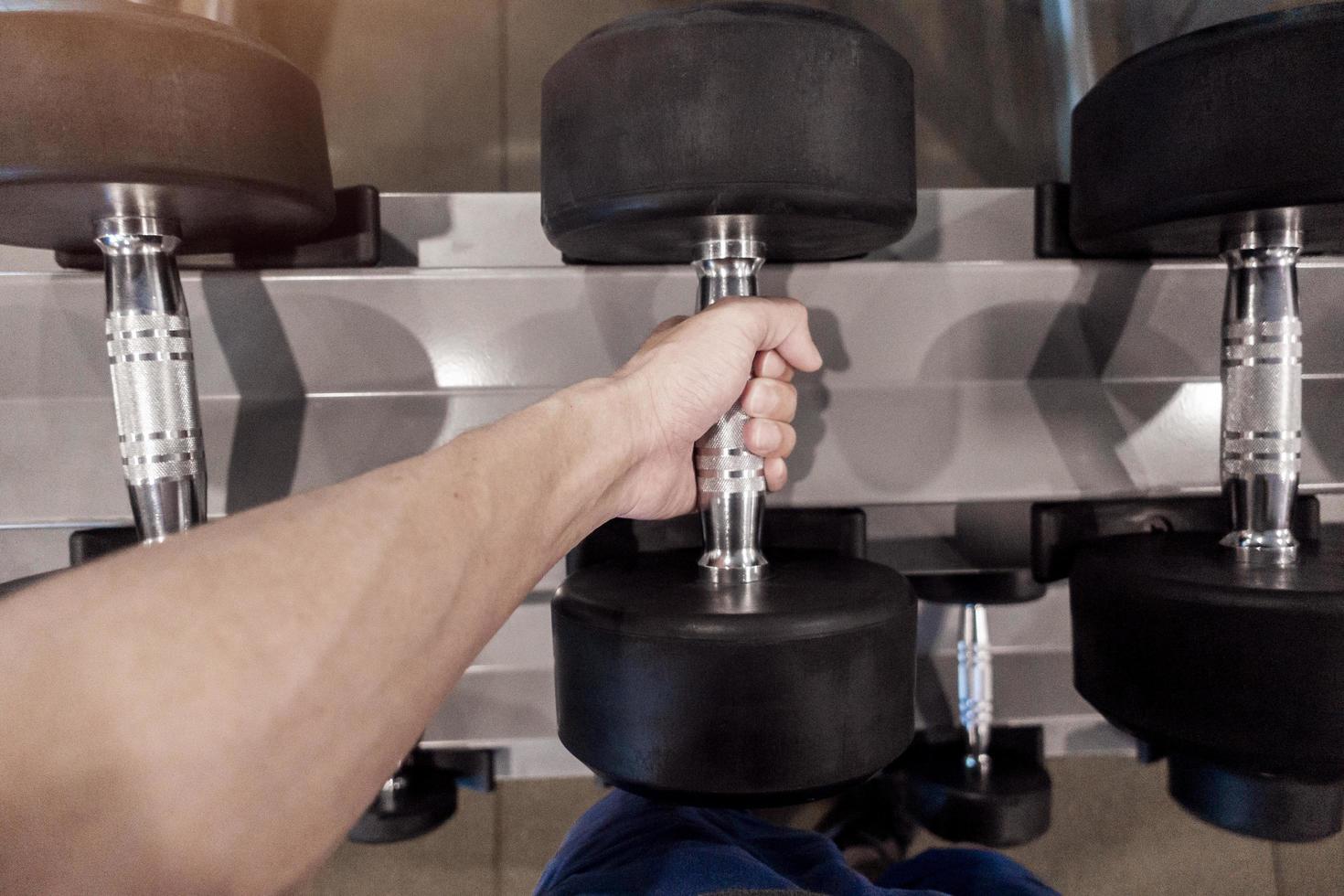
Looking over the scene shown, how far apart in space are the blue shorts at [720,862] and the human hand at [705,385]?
0.34 metres

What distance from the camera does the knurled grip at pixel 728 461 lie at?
26.9 inches

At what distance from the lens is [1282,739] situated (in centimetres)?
57

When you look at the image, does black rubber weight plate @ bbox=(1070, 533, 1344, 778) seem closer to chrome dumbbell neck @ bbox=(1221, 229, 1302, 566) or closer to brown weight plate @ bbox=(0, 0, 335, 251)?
chrome dumbbell neck @ bbox=(1221, 229, 1302, 566)

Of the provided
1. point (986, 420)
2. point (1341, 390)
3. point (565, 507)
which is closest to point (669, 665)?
point (565, 507)

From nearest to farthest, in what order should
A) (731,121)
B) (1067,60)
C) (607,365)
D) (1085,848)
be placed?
(731,121) → (607,365) → (1067,60) → (1085,848)

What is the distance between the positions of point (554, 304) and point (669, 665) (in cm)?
47

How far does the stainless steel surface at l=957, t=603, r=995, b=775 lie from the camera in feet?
3.05

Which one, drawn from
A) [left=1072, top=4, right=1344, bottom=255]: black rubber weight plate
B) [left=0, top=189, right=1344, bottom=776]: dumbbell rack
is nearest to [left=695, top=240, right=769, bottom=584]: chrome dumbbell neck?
[left=0, top=189, right=1344, bottom=776]: dumbbell rack

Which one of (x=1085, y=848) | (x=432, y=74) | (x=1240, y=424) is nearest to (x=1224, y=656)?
(x=1240, y=424)

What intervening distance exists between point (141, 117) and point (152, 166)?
3cm

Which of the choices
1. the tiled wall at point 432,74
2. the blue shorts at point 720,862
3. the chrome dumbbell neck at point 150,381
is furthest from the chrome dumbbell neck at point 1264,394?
the chrome dumbbell neck at point 150,381

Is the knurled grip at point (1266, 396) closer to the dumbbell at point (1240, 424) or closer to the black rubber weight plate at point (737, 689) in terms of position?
the dumbbell at point (1240, 424)

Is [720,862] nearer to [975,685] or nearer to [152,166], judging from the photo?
[975,685]

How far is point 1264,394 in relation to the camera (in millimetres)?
653
